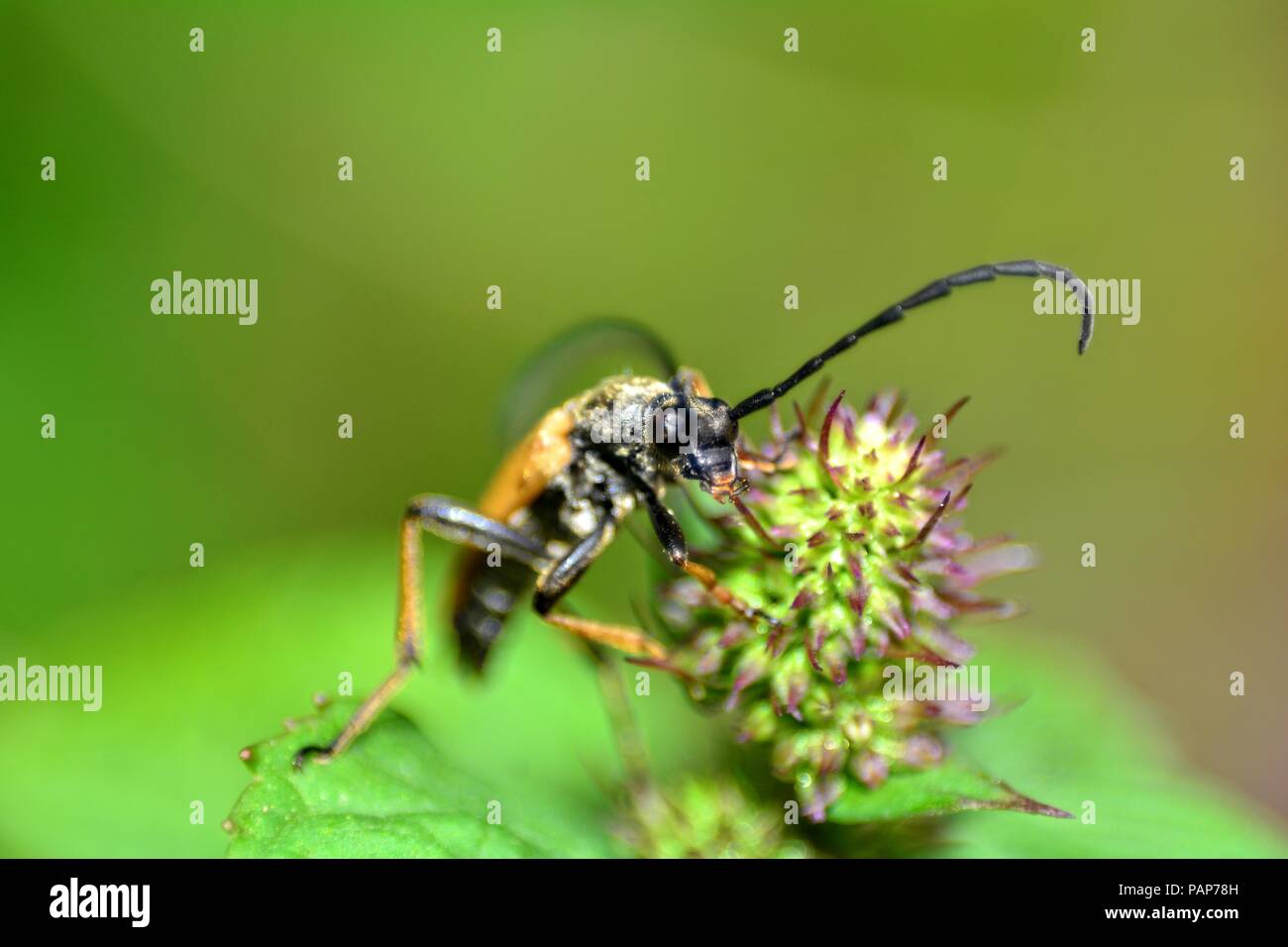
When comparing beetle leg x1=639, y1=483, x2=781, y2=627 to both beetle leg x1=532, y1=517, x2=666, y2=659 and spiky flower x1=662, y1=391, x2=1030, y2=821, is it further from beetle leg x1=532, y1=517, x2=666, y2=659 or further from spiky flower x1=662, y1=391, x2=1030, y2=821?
beetle leg x1=532, y1=517, x2=666, y2=659

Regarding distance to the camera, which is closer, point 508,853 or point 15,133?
point 508,853

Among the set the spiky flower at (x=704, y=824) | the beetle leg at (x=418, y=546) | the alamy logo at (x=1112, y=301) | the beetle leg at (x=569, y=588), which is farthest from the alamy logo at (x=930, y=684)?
the alamy logo at (x=1112, y=301)

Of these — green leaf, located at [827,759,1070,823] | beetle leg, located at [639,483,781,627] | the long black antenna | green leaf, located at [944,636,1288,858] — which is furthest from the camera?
green leaf, located at [944,636,1288,858]

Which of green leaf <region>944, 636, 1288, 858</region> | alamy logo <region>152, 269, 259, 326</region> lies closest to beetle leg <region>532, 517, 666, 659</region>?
green leaf <region>944, 636, 1288, 858</region>

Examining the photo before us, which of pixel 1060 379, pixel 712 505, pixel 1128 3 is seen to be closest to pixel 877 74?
pixel 1128 3
